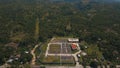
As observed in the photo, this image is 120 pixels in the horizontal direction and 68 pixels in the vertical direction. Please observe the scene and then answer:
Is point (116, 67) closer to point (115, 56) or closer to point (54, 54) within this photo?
point (115, 56)

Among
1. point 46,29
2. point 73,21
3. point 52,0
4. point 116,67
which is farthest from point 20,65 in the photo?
point 52,0

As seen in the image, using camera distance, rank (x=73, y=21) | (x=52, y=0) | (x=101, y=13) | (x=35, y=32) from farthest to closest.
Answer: (x=52, y=0)
(x=101, y=13)
(x=73, y=21)
(x=35, y=32)

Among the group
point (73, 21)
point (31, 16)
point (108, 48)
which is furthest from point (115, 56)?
point (31, 16)

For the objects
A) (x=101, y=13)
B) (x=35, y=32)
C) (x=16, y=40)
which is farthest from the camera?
(x=101, y=13)

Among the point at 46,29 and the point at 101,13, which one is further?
the point at 101,13

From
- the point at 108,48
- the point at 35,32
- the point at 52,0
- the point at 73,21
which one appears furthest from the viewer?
the point at 52,0

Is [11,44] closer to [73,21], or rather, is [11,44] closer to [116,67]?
[116,67]
